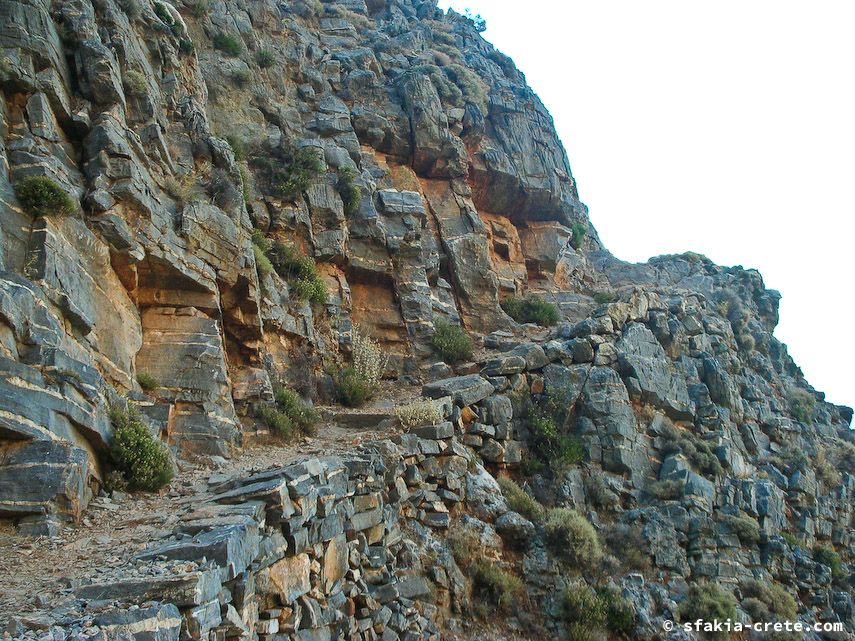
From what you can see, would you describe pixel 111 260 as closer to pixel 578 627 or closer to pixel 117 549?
pixel 117 549

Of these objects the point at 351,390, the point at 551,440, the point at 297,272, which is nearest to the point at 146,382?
the point at 351,390

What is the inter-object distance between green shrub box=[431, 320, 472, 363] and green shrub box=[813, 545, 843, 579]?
11.2m

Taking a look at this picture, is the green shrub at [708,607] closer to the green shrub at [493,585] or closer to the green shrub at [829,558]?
the green shrub at [493,585]

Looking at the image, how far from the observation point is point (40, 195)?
10.4m

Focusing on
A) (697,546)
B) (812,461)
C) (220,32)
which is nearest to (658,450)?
(697,546)

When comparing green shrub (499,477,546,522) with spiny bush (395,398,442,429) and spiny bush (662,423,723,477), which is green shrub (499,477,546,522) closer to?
spiny bush (395,398,442,429)

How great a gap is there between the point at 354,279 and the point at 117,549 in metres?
14.1

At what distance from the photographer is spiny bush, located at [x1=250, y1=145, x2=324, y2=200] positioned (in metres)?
19.4

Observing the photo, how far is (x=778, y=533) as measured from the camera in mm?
17328

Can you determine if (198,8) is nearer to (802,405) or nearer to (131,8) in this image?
(131,8)

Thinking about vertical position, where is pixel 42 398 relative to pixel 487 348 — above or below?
below

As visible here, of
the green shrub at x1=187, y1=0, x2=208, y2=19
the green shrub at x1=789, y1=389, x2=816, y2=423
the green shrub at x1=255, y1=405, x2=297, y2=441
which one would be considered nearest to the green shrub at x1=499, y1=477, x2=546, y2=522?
the green shrub at x1=255, y1=405, x2=297, y2=441

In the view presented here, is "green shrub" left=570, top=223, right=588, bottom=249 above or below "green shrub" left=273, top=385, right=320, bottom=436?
above

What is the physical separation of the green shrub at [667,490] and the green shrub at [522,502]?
346cm
